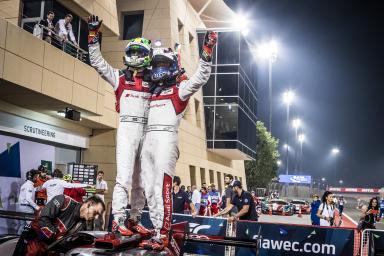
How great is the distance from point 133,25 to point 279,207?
17746mm

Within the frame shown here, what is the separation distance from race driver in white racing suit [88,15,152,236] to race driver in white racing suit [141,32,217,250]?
0.12 m

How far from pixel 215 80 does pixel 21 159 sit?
24.3 m

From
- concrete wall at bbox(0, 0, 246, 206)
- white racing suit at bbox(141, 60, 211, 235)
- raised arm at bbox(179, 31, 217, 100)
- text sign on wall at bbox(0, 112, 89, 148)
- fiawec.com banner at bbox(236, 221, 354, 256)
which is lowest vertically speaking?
fiawec.com banner at bbox(236, 221, 354, 256)

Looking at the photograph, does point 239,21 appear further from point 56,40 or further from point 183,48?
point 56,40

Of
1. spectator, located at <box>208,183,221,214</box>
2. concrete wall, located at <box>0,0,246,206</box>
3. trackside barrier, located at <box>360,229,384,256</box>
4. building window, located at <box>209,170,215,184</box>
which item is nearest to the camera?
trackside barrier, located at <box>360,229,384,256</box>

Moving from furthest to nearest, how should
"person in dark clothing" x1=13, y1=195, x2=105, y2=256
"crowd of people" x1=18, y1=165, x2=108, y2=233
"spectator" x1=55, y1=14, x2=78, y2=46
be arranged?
1. "spectator" x1=55, y1=14, x2=78, y2=46
2. "crowd of people" x1=18, y1=165, x2=108, y2=233
3. "person in dark clothing" x1=13, y1=195, x2=105, y2=256

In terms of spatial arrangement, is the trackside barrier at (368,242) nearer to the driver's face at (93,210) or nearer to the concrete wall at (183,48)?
the driver's face at (93,210)

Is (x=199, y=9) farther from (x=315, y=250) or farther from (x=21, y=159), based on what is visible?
(x=315, y=250)

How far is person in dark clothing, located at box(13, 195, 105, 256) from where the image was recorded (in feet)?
15.3

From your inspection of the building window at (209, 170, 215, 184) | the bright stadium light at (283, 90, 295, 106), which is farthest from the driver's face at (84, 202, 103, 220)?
the bright stadium light at (283, 90, 295, 106)

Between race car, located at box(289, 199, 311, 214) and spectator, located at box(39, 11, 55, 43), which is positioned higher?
spectator, located at box(39, 11, 55, 43)

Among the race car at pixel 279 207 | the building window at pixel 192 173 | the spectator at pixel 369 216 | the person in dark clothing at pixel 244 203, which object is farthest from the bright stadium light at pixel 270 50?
the person in dark clothing at pixel 244 203

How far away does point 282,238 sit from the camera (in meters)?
8.26

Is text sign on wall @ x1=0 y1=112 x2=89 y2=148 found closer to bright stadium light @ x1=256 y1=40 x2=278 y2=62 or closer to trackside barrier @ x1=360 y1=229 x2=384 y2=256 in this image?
trackside barrier @ x1=360 y1=229 x2=384 y2=256
